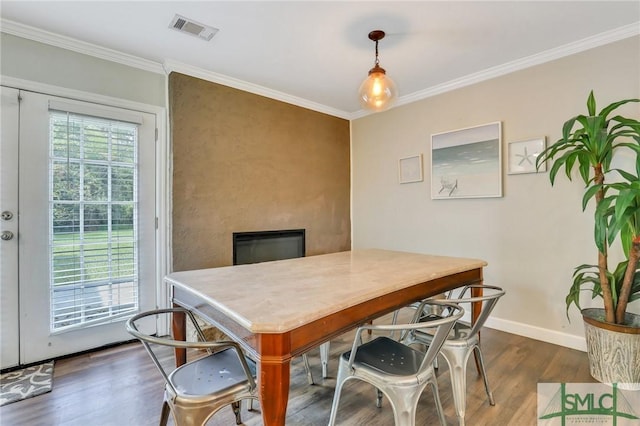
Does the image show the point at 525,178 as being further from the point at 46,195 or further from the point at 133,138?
the point at 46,195

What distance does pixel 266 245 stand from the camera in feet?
11.4

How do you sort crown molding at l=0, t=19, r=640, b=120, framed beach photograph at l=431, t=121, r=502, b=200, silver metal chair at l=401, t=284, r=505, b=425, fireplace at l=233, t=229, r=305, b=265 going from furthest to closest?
fireplace at l=233, t=229, r=305, b=265, framed beach photograph at l=431, t=121, r=502, b=200, crown molding at l=0, t=19, r=640, b=120, silver metal chair at l=401, t=284, r=505, b=425


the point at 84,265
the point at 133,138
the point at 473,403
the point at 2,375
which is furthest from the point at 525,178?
the point at 2,375

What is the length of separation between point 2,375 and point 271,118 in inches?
122

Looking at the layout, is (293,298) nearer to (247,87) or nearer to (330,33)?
(330,33)

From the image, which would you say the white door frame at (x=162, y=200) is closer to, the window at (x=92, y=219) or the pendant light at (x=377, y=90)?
the window at (x=92, y=219)

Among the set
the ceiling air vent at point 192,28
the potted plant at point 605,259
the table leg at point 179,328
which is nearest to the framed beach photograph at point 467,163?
the potted plant at point 605,259

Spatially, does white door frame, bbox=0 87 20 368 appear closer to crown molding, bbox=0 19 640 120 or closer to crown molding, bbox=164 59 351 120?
crown molding, bbox=0 19 640 120

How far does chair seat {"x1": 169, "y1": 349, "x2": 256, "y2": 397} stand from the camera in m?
1.19

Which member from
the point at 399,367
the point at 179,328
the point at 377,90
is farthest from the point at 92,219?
the point at 399,367

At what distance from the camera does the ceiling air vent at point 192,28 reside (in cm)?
218

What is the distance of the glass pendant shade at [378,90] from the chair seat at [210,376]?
1.76 meters

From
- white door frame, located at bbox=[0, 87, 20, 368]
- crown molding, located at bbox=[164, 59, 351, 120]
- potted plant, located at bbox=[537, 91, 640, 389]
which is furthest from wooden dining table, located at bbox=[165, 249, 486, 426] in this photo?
crown molding, located at bbox=[164, 59, 351, 120]

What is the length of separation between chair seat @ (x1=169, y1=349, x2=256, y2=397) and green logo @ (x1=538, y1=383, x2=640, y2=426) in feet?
5.47
